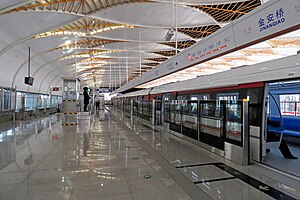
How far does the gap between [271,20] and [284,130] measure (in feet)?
17.6

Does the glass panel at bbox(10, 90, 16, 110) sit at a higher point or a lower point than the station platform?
higher

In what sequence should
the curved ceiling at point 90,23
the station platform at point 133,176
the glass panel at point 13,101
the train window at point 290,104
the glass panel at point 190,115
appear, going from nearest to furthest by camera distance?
the station platform at point 133,176 < the glass panel at point 190,115 < the train window at point 290,104 < the curved ceiling at point 90,23 < the glass panel at point 13,101

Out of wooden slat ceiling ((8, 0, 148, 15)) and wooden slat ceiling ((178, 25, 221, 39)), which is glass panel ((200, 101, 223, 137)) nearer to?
wooden slat ceiling ((8, 0, 148, 15))

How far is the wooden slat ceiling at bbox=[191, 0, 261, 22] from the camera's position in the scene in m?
19.2

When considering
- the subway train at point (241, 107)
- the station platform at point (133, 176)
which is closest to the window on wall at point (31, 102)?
the station platform at point (133, 176)

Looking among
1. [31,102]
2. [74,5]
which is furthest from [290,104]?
[31,102]

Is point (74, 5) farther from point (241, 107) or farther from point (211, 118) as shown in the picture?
point (241, 107)

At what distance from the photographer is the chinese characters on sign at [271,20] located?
413 centimetres

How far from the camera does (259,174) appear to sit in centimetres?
462

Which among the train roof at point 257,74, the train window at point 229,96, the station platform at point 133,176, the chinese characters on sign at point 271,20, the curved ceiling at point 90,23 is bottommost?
the station platform at point 133,176

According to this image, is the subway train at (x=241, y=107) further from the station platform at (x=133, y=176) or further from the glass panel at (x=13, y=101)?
the glass panel at (x=13, y=101)

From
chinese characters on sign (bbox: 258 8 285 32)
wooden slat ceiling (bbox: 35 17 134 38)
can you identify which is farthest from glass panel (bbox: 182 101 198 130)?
wooden slat ceiling (bbox: 35 17 134 38)

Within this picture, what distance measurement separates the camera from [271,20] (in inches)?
173

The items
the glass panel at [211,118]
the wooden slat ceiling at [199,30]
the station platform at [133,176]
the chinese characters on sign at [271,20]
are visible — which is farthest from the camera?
the wooden slat ceiling at [199,30]
